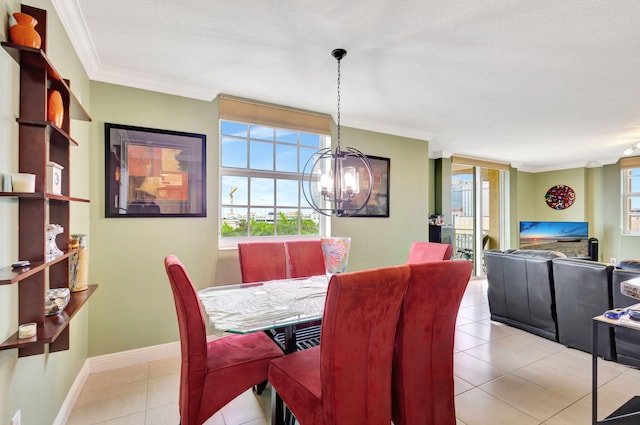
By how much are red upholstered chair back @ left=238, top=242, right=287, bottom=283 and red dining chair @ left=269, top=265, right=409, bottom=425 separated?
1.25 metres

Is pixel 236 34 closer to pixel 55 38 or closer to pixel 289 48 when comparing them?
pixel 289 48

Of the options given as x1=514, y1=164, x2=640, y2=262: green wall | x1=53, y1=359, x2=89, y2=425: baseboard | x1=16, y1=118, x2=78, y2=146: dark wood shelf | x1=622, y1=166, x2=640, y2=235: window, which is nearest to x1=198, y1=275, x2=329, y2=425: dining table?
x1=53, y1=359, x2=89, y2=425: baseboard

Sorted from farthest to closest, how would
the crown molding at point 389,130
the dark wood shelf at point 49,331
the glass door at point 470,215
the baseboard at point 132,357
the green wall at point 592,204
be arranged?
the glass door at point 470,215 < the green wall at point 592,204 < the crown molding at point 389,130 < the baseboard at point 132,357 < the dark wood shelf at point 49,331

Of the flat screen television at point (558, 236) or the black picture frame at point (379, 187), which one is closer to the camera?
the black picture frame at point (379, 187)

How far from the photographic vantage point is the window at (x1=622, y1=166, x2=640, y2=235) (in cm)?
601

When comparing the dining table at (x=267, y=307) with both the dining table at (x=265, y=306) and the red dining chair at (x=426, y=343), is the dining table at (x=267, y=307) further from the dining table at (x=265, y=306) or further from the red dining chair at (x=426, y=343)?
the red dining chair at (x=426, y=343)

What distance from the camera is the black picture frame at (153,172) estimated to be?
2.62 metres

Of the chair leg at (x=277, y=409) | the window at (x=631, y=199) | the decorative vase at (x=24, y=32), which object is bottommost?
the chair leg at (x=277, y=409)

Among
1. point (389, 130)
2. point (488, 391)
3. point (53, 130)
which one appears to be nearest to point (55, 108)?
point (53, 130)

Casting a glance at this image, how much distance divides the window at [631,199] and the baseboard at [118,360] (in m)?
8.15

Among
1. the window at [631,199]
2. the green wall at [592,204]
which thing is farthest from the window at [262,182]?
the window at [631,199]

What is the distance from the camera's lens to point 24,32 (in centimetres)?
120

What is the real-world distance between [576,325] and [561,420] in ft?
4.47

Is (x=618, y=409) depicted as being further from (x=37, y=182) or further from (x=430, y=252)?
(x=37, y=182)
